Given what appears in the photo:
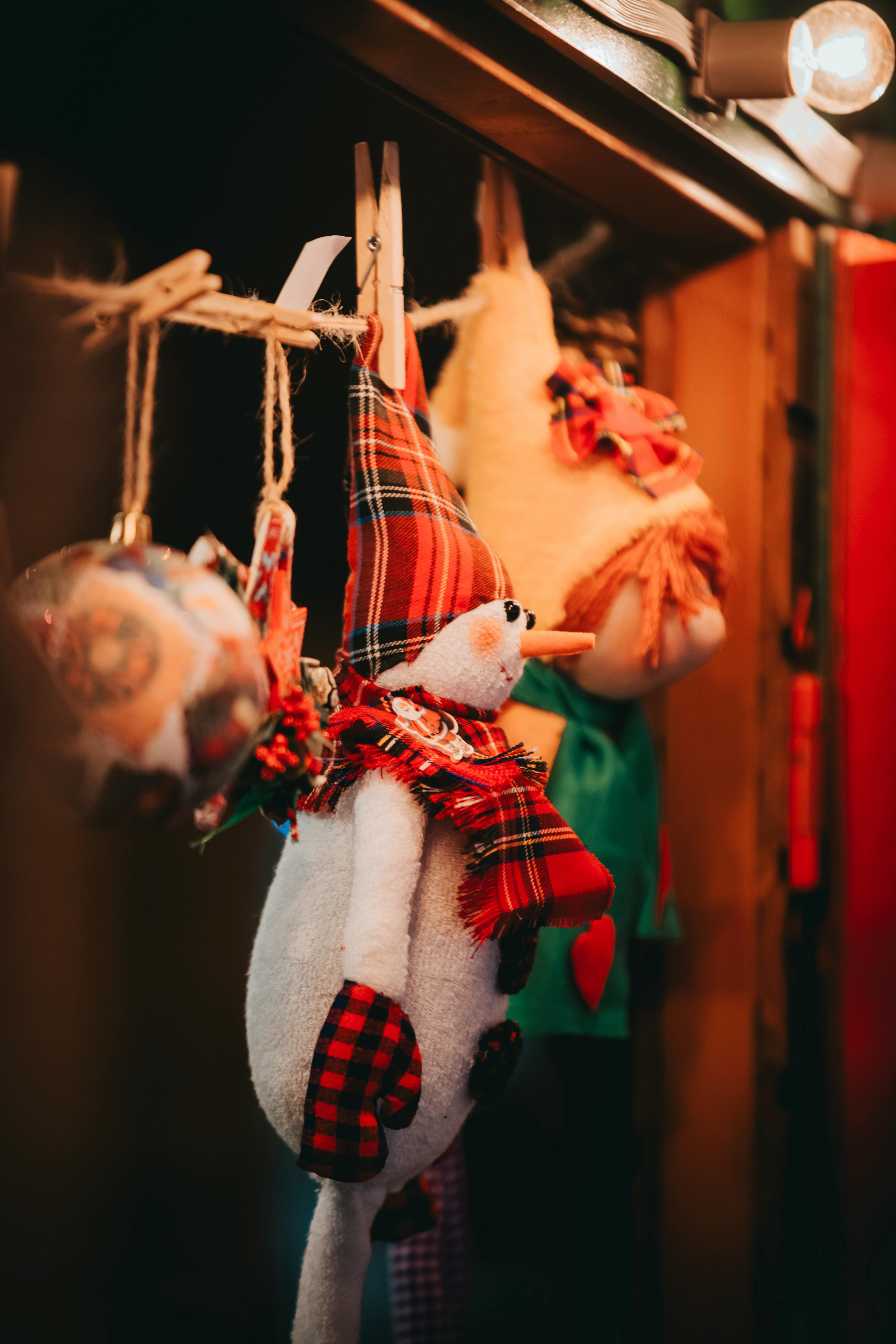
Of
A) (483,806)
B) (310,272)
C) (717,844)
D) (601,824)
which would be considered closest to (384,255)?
(310,272)

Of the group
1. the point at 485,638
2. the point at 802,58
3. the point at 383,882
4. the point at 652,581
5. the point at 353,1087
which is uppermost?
the point at 802,58

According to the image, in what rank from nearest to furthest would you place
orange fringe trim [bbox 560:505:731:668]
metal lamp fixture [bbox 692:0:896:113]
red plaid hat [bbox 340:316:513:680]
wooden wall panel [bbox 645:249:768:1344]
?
1. red plaid hat [bbox 340:316:513:680]
2. orange fringe trim [bbox 560:505:731:668]
3. metal lamp fixture [bbox 692:0:896:113]
4. wooden wall panel [bbox 645:249:768:1344]

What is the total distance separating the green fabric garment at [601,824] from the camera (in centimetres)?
87

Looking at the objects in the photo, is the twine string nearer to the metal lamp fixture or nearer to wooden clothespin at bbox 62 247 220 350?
wooden clothespin at bbox 62 247 220 350

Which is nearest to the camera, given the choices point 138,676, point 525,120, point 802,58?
point 138,676

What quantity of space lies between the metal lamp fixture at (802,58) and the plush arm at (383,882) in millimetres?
784

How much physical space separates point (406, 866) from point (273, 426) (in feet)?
1.01

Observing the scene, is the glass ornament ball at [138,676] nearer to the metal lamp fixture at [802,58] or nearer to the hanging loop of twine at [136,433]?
the hanging loop of twine at [136,433]

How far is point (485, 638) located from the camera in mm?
647

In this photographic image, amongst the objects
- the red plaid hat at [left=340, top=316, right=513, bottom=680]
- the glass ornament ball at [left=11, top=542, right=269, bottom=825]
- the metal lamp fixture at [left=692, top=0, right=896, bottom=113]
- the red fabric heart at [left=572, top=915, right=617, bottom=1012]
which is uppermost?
the metal lamp fixture at [left=692, top=0, right=896, bottom=113]

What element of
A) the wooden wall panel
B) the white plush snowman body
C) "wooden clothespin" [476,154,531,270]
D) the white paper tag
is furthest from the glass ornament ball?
the wooden wall panel

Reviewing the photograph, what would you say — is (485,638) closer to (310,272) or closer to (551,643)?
(551,643)

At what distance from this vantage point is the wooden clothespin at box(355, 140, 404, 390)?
712mm

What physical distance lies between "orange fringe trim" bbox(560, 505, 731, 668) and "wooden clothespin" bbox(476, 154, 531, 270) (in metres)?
0.29
